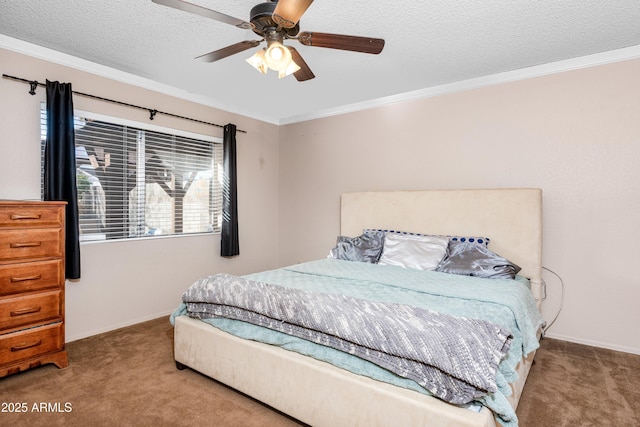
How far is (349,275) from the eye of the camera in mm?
2711

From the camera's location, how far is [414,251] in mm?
3113

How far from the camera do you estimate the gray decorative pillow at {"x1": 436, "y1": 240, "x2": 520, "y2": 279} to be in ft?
8.81

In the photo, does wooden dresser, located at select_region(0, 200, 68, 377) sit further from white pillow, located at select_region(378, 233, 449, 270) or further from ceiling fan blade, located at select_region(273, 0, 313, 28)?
white pillow, located at select_region(378, 233, 449, 270)

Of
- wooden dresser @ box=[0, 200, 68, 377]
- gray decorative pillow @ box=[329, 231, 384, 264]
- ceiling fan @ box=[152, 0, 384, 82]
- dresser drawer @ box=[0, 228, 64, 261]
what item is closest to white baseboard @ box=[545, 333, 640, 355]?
gray decorative pillow @ box=[329, 231, 384, 264]

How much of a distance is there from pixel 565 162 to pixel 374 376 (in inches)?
104

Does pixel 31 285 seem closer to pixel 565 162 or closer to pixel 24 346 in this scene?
pixel 24 346

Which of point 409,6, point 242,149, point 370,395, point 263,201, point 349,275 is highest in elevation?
point 409,6

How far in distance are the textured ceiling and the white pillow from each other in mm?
1594

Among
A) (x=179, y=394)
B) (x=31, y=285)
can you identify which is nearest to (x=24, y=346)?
(x=31, y=285)

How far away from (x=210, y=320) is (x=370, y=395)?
3.88 feet

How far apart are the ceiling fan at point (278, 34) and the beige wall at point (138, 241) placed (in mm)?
1711

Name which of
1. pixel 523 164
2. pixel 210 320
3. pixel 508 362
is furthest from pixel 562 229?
pixel 210 320

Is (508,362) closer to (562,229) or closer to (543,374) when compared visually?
(543,374)

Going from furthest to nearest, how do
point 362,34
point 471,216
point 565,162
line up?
point 471,216
point 565,162
point 362,34
